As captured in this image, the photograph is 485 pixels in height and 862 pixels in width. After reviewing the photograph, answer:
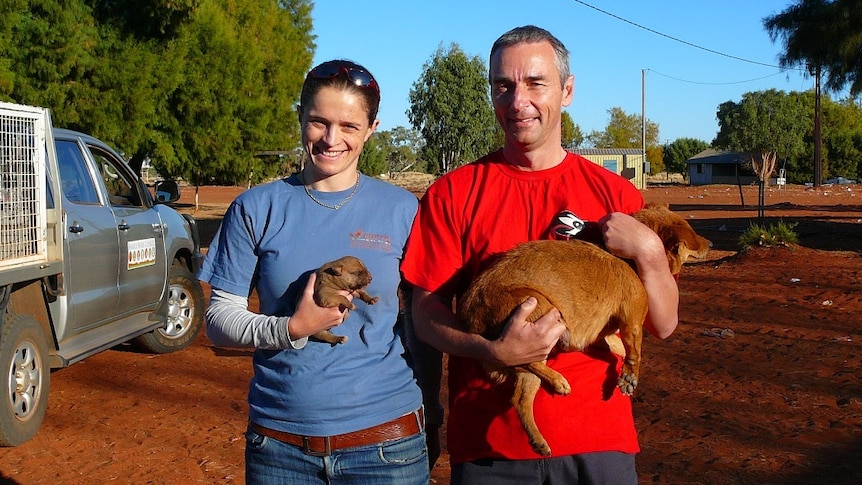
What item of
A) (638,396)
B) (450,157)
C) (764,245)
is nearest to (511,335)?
(638,396)

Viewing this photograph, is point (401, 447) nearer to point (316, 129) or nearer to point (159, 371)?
point (316, 129)

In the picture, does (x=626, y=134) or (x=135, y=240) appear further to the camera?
(x=626, y=134)

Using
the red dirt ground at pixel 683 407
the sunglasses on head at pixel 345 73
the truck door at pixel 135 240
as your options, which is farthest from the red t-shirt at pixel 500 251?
the truck door at pixel 135 240

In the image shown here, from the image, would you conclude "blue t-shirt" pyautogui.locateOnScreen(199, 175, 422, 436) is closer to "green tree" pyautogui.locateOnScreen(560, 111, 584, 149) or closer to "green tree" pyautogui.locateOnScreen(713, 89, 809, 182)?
"green tree" pyautogui.locateOnScreen(713, 89, 809, 182)

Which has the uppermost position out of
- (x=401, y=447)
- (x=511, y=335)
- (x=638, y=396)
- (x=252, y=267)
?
(x=252, y=267)

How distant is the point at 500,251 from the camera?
8.55 ft

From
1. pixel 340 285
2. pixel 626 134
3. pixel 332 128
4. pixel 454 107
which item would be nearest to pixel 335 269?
pixel 340 285

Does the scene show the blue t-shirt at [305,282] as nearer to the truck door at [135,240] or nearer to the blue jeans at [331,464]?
the blue jeans at [331,464]

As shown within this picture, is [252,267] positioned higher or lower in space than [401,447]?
higher

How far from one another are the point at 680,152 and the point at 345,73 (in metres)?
104

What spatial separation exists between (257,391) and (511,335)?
841 mm

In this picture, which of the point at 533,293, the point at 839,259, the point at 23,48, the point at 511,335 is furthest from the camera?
the point at 23,48

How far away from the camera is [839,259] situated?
13.3 meters

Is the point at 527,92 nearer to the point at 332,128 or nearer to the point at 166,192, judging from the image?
the point at 332,128
